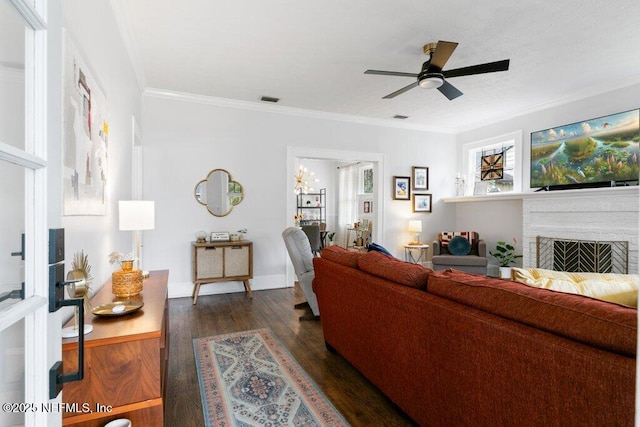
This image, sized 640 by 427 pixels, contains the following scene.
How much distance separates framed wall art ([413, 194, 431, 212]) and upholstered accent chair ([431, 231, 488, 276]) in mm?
713

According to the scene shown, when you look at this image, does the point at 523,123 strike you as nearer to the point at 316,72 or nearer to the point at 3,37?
the point at 316,72

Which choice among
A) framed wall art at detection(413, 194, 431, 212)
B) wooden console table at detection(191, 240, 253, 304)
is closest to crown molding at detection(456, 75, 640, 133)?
framed wall art at detection(413, 194, 431, 212)

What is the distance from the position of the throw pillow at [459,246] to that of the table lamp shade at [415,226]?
63 centimetres


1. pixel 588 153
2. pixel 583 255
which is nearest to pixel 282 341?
pixel 583 255

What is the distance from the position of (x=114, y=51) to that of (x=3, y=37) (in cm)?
241

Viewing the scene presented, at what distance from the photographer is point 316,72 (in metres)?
3.94

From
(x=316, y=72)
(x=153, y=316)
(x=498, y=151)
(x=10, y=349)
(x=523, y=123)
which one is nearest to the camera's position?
(x=10, y=349)

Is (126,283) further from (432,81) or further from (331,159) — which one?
(331,159)

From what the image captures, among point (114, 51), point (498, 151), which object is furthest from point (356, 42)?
point (498, 151)

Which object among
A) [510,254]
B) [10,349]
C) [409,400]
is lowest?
[409,400]

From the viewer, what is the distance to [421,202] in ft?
21.1

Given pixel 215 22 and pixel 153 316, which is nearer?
pixel 153 316

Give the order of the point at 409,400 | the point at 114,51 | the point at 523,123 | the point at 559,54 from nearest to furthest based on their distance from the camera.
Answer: the point at 409,400
the point at 114,51
the point at 559,54
the point at 523,123

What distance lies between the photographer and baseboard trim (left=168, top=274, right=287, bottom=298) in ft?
15.2
